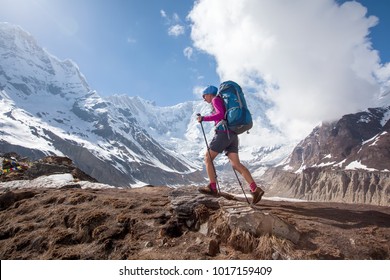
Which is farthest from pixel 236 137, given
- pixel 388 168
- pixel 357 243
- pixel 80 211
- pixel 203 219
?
pixel 388 168

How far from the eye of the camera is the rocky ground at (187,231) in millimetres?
5199

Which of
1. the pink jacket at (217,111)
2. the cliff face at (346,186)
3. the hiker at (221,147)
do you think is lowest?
the hiker at (221,147)

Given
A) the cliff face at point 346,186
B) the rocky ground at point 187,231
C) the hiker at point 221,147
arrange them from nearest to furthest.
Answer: the rocky ground at point 187,231 < the hiker at point 221,147 < the cliff face at point 346,186

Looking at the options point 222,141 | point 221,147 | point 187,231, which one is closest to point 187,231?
point 187,231

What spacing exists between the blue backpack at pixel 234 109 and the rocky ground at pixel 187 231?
178cm

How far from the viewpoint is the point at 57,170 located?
61.6ft

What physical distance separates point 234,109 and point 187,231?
2.95m

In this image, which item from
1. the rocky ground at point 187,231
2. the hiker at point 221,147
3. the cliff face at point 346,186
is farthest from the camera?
the cliff face at point 346,186

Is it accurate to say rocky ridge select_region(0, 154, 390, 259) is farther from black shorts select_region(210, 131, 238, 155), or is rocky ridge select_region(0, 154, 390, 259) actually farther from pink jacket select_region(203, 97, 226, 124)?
pink jacket select_region(203, 97, 226, 124)

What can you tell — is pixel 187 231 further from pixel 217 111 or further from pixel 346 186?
pixel 346 186

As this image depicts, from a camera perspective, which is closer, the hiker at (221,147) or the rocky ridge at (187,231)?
the rocky ridge at (187,231)

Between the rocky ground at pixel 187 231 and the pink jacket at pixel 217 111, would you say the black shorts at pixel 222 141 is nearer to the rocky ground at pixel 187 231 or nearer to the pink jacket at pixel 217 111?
the pink jacket at pixel 217 111

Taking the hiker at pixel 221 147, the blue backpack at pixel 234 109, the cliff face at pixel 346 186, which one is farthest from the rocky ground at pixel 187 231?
the cliff face at pixel 346 186
